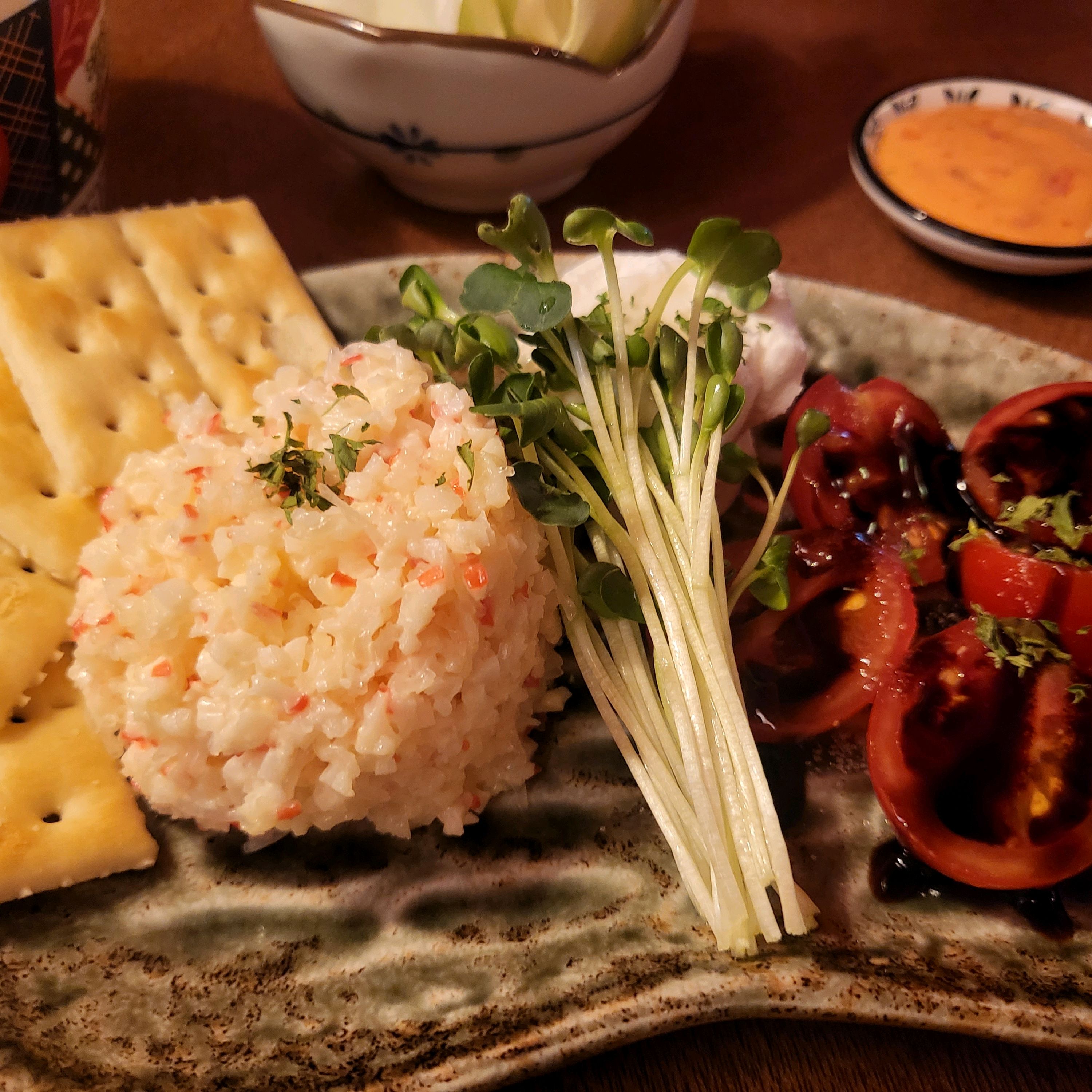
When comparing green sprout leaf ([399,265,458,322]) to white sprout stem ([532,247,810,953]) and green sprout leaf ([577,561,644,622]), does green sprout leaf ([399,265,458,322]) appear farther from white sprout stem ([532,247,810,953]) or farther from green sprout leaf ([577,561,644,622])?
green sprout leaf ([577,561,644,622])

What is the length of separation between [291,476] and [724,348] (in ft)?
2.84

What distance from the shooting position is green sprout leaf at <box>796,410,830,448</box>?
1667 millimetres

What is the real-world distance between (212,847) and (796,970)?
1.02 metres

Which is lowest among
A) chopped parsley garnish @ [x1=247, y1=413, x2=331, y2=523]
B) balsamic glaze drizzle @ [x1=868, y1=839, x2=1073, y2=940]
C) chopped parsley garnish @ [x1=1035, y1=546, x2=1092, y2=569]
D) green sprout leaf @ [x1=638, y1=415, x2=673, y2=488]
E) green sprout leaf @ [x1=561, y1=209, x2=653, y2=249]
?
balsamic glaze drizzle @ [x1=868, y1=839, x2=1073, y2=940]

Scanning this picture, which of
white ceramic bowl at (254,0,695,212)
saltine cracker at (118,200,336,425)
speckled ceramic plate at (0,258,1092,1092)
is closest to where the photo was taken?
speckled ceramic plate at (0,258,1092,1092)

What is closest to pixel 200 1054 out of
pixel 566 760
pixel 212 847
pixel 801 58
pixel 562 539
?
pixel 212 847

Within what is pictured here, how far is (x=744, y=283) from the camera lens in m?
1.75

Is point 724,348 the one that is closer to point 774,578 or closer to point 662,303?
point 662,303

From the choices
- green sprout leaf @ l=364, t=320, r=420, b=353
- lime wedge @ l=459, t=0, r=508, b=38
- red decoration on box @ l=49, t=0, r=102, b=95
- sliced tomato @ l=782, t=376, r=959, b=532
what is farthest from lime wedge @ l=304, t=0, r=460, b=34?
sliced tomato @ l=782, t=376, r=959, b=532

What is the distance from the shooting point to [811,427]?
1.67 metres

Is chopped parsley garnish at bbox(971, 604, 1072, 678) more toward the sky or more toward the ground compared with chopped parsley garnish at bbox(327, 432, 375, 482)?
more toward the ground

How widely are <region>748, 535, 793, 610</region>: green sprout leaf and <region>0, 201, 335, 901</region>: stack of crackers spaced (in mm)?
1131

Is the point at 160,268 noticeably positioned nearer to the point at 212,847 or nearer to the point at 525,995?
the point at 212,847

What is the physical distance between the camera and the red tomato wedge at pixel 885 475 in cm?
180
